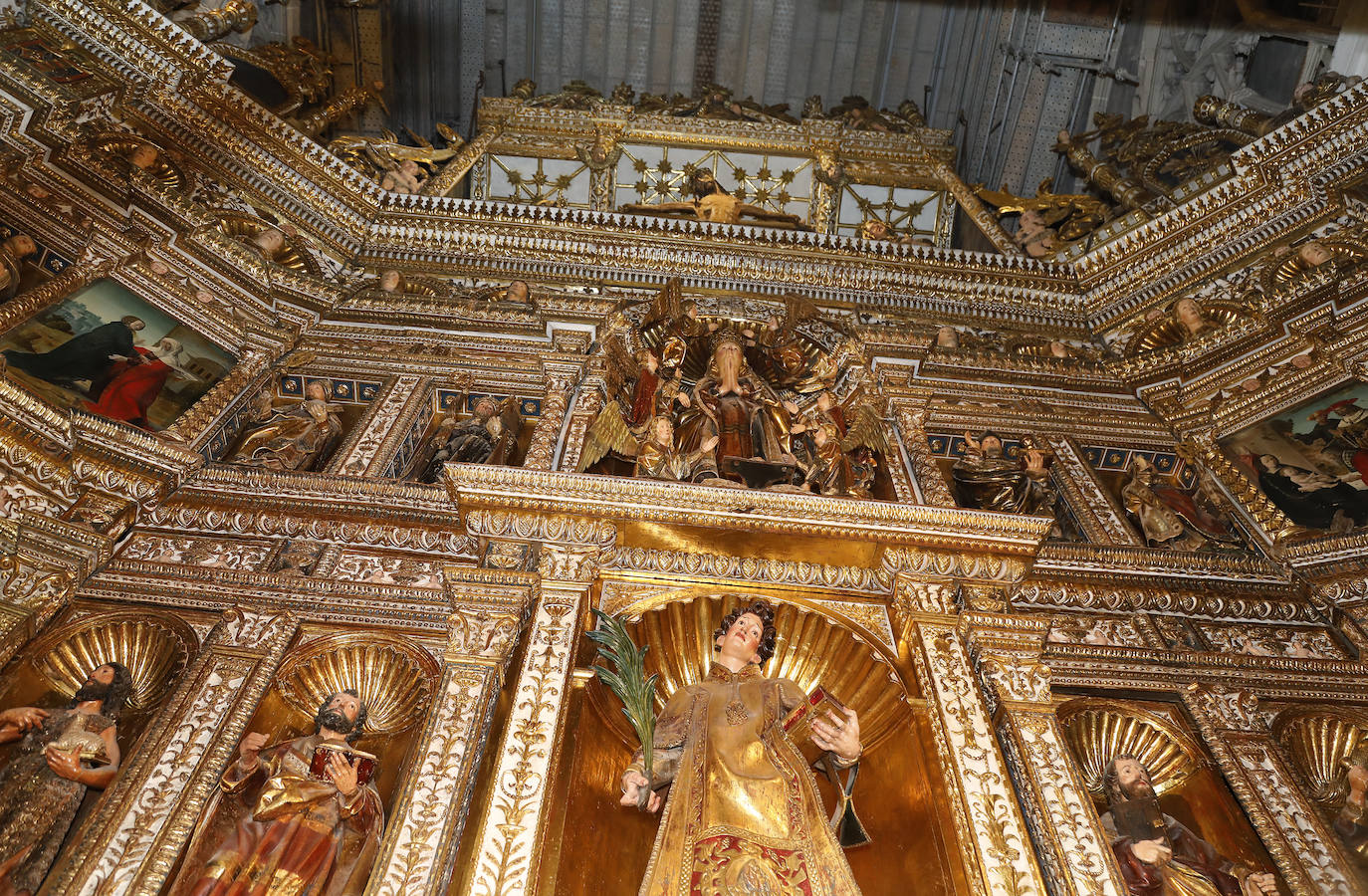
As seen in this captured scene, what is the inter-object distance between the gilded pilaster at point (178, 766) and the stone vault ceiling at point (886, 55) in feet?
41.8

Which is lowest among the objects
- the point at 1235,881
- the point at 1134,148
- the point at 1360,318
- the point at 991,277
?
the point at 1235,881

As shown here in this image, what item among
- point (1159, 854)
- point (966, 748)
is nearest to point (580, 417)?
point (966, 748)

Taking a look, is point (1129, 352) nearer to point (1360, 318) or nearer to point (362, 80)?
point (1360, 318)

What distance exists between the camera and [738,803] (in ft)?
16.8

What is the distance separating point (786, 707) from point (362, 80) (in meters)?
13.8

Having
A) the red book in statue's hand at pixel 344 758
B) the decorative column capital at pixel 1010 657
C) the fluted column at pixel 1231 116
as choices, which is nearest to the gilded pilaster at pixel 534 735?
the red book in statue's hand at pixel 344 758

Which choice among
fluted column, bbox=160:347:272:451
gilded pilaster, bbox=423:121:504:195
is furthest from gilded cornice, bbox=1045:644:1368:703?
gilded pilaster, bbox=423:121:504:195

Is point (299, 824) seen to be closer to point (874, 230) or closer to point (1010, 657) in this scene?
point (1010, 657)

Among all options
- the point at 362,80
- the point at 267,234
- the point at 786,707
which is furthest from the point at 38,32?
the point at 786,707

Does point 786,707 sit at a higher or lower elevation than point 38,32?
lower

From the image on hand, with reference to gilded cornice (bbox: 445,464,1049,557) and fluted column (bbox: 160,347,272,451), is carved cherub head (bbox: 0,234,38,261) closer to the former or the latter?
fluted column (bbox: 160,347,272,451)

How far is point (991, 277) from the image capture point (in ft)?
39.0

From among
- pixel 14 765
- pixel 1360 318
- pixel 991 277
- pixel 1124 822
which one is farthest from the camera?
pixel 991 277

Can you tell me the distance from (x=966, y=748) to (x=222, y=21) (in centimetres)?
1248
